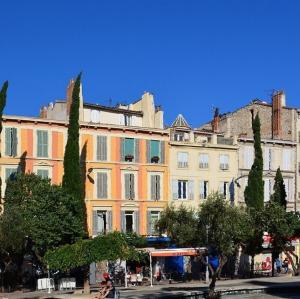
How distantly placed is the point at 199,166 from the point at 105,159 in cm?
1062

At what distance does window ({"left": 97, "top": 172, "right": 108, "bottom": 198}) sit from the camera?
208 feet

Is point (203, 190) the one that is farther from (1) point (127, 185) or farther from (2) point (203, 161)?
(1) point (127, 185)

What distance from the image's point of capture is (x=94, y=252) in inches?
1674

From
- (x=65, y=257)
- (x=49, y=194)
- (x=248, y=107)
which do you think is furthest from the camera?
(x=248, y=107)

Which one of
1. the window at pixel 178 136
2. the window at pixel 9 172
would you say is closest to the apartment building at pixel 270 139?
the window at pixel 178 136

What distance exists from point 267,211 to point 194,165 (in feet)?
45.0

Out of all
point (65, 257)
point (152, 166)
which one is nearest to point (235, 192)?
point (152, 166)

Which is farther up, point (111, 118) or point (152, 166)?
point (111, 118)

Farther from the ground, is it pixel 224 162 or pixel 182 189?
pixel 224 162

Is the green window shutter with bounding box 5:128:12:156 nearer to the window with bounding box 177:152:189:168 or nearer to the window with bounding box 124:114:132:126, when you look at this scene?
the window with bounding box 124:114:132:126

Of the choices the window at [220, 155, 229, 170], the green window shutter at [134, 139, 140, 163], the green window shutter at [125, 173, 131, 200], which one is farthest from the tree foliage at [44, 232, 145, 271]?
the window at [220, 155, 229, 170]

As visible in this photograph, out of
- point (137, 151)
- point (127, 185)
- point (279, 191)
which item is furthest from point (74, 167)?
point (279, 191)

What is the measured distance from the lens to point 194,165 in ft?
226

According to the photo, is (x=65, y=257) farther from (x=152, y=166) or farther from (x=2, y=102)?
(x=152, y=166)
